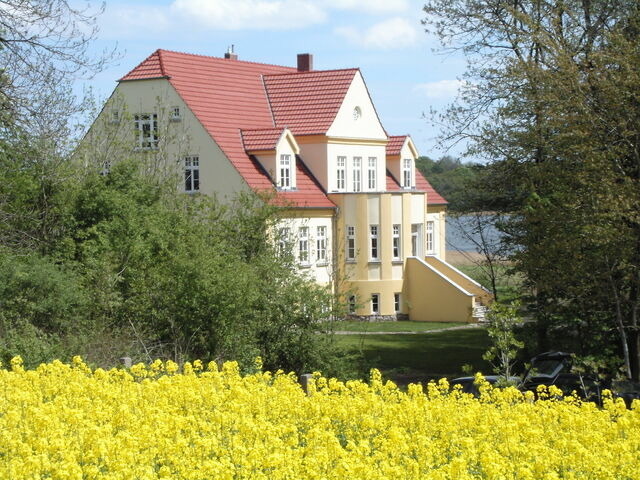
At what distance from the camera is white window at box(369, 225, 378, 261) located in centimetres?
4675

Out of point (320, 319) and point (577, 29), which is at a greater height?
point (577, 29)

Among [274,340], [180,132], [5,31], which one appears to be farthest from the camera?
[180,132]

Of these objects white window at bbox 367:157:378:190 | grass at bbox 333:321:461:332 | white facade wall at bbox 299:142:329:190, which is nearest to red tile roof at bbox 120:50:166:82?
white facade wall at bbox 299:142:329:190

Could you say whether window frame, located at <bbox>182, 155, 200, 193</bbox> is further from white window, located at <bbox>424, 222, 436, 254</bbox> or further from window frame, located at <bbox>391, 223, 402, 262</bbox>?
white window, located at <bbox>424, 222, 436, 254</bbox>

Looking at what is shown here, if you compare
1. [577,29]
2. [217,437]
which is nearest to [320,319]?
[577,29]

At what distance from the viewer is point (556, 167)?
23250 millimetres

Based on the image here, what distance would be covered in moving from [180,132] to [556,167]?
22857mm

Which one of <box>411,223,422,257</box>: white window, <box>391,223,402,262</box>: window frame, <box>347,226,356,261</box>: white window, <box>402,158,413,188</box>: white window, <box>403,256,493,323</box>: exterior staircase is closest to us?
<box>347,226,356,261</box>: white window

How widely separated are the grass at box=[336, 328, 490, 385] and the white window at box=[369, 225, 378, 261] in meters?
6.78

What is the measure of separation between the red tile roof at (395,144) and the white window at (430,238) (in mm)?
4418

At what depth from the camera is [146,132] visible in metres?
39.9

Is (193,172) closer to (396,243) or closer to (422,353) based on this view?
(396,243)

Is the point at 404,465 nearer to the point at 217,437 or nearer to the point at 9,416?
the point at 217,437

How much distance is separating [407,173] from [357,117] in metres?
5.35
